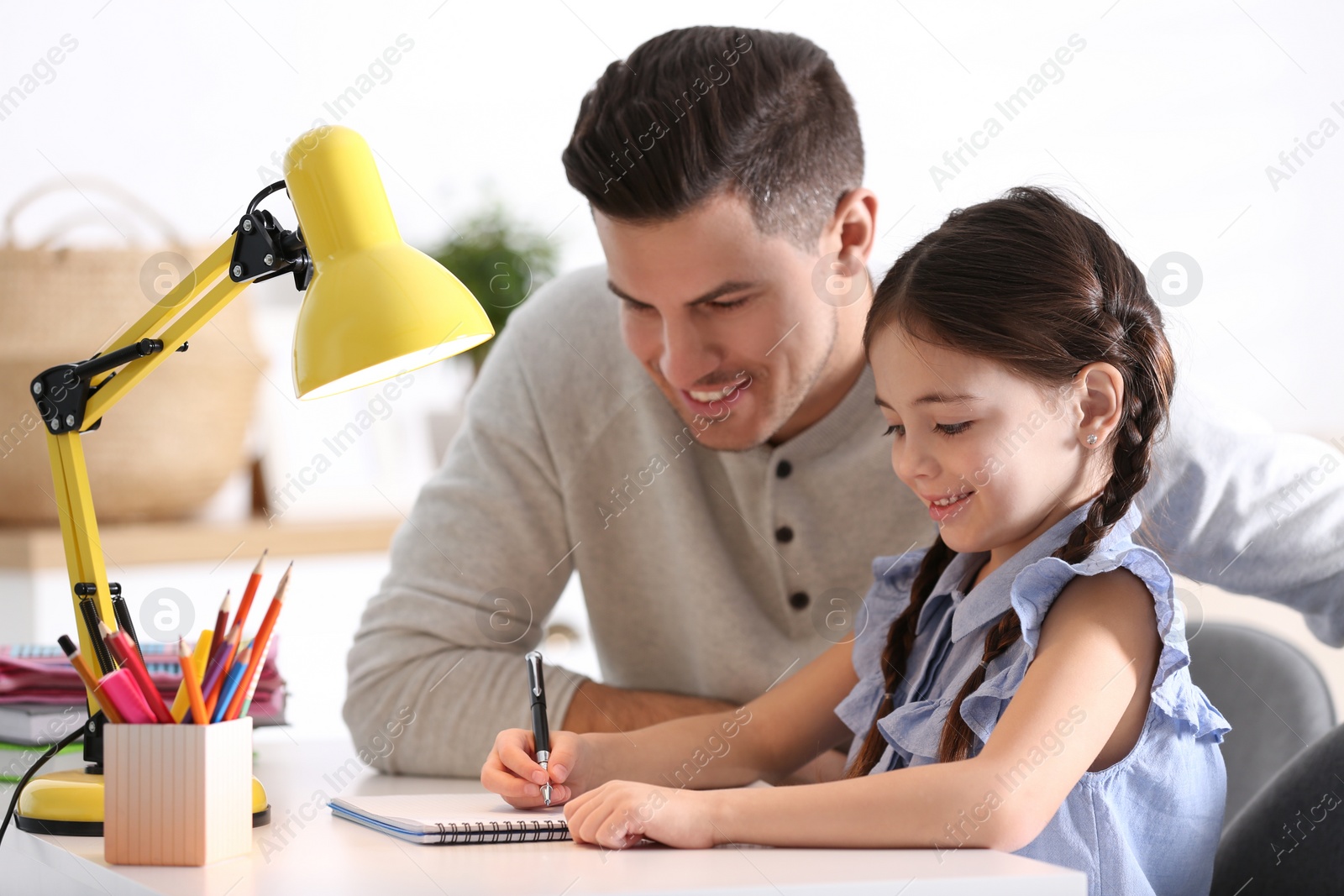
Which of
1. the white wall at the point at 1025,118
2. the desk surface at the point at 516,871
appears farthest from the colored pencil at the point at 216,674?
the white wall at the point at 1025,118

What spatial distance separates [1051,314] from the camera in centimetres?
96

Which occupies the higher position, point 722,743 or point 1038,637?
point 1038,637

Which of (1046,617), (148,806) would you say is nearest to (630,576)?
(1046,617)

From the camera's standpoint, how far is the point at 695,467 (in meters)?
1.51

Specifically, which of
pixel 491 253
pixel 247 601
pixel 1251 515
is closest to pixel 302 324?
pixel 247 601

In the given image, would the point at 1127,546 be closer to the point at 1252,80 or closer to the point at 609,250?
the point at 609,250

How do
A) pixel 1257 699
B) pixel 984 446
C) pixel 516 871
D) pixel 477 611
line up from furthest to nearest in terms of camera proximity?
pixel 477 611 → pixel 1257 699 → pixel 984 446 → pixel 516 871

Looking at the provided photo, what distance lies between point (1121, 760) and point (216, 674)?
66 cm

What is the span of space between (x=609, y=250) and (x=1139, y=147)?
146cm

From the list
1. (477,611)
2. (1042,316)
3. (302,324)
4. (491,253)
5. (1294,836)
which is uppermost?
(491,253)

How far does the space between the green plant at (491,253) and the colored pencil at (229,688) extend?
1.81 meters

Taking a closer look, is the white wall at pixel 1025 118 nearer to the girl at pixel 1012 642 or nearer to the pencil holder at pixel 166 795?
the girl at pixel 1012 642

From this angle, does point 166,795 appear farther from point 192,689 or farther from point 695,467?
point 695,467

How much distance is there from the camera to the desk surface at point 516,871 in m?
0.68
